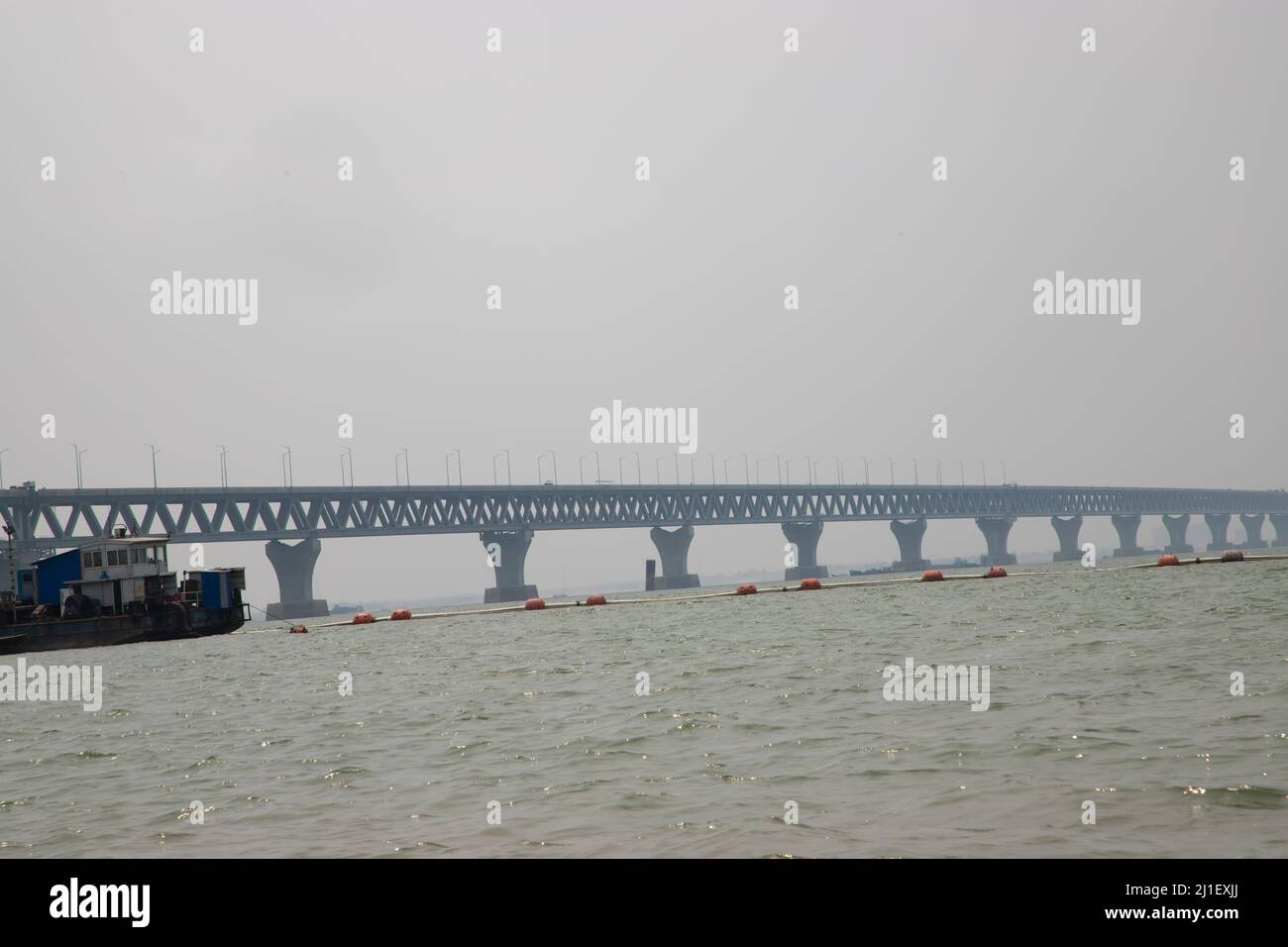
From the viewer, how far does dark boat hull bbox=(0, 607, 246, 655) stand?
77.1 meters

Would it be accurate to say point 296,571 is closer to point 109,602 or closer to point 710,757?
point 109,602

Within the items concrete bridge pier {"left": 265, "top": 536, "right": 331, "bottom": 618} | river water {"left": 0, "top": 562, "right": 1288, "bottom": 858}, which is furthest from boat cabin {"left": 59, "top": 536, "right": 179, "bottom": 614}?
concrete bridge pier {"left": 265, "top": 536, "right": 331, "bottom": 618}

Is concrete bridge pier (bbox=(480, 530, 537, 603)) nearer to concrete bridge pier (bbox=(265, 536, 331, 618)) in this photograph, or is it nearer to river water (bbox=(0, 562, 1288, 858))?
concrete bridge pier (bbox=(265, 536, 331, 618))

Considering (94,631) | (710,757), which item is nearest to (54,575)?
(94,631)

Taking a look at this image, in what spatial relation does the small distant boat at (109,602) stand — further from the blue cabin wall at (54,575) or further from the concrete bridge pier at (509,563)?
the concrete bridge pier at (509,563)

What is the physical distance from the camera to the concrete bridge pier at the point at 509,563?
188 metres

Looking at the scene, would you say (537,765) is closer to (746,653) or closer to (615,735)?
(615,735)

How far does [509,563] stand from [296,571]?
35.3m

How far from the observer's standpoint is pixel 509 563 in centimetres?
19138

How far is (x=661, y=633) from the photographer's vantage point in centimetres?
5644

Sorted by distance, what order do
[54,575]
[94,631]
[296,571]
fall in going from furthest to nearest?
[296,571], [54,575], [94,631]

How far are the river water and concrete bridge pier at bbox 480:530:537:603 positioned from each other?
146 metres

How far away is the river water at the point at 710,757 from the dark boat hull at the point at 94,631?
40.5m
